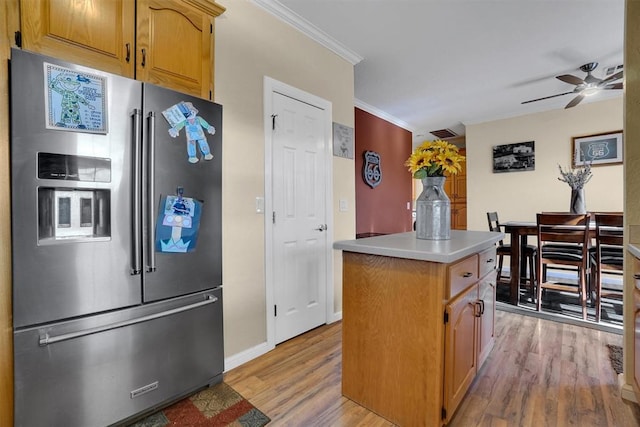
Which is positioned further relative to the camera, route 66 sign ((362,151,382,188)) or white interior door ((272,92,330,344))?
route 66 sign ((362,151,382,188))

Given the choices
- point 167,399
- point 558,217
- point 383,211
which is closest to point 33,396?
point 167,399

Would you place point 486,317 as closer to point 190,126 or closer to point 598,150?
point 190,126

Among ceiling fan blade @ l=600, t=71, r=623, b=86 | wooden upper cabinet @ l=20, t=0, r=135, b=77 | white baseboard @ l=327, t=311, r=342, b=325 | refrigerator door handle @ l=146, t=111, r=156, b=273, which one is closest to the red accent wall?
white baseboard @ l=327, t=311, r=342, b=325

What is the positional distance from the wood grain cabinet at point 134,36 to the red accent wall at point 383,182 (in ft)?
9.33

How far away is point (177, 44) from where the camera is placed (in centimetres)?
171

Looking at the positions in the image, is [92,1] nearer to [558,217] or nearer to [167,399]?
[167,399]

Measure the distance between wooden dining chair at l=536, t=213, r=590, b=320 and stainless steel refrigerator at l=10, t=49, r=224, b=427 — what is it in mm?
3192

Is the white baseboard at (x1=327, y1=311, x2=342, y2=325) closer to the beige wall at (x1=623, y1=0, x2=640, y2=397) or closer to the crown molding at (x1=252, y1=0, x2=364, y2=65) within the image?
the beige wall at (x1=623, y1=0, x2=640, y2=397)

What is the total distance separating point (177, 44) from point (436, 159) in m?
1.65

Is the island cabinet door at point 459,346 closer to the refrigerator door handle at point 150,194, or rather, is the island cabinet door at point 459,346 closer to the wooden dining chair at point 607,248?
the refrigerator door handle at point 150,194

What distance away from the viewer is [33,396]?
123 cm

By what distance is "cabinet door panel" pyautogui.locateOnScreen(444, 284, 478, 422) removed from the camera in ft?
4.54

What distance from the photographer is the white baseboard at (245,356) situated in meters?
2.04

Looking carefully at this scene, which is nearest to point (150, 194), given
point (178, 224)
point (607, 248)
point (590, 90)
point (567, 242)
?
point (178, 224)
